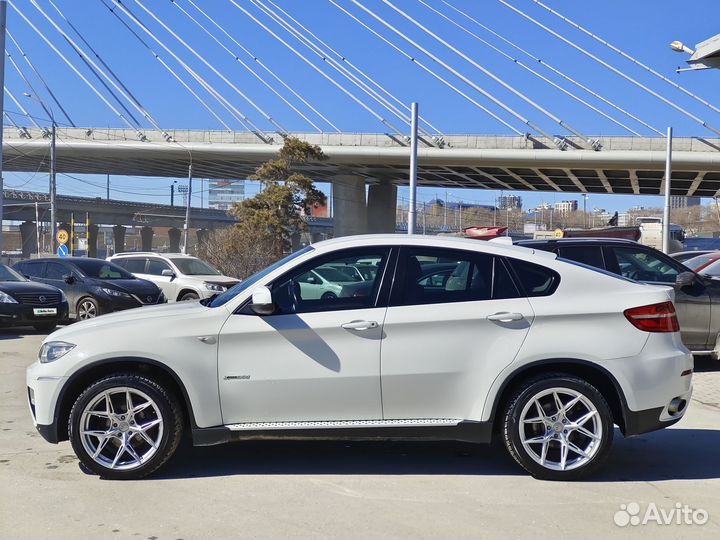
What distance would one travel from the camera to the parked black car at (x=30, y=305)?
13.2 m

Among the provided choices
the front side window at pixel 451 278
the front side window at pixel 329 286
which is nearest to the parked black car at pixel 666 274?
the front side window at pixel 451 278

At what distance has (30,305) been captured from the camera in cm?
1350

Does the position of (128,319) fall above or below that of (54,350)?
above

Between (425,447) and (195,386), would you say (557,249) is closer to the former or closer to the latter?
(425,447)

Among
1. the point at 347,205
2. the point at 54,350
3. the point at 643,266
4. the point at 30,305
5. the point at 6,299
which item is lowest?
the point at 30,305

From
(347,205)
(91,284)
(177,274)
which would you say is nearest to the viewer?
(91,284)

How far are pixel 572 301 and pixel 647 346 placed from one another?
0.58 meters

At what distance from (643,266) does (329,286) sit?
5.90 metres

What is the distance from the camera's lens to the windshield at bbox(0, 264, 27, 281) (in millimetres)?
14523

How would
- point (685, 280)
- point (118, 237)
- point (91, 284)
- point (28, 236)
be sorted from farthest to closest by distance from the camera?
point (118, 237) < point (28, 236) < point (91, 284) < point (685, 280)

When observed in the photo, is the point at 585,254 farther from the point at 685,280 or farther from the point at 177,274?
the point at 177,274

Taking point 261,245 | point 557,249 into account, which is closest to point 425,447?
point 557,249

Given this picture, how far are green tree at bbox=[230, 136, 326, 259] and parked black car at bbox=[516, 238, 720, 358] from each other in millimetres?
21977

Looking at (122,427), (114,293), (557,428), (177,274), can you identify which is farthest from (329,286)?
(177,274)
